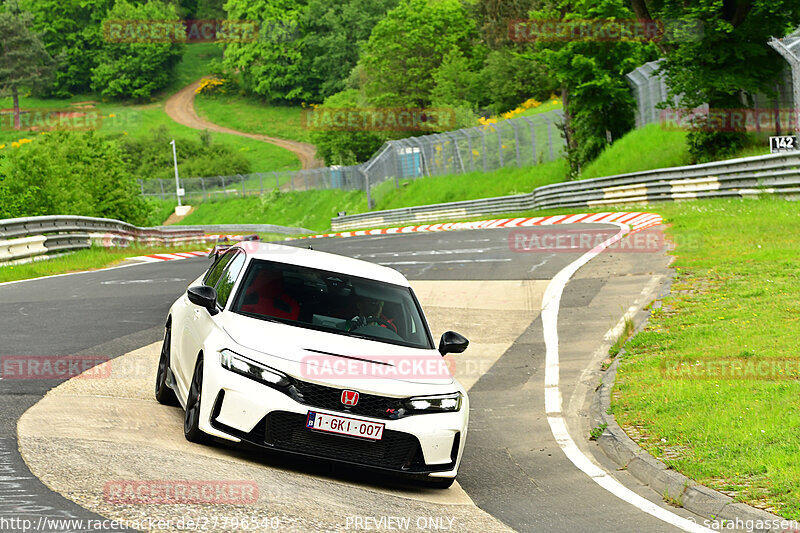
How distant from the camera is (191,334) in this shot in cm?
866

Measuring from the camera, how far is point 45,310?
50.6 ft

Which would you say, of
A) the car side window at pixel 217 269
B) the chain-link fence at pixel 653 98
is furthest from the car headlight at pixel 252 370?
the chain-link fence at pixel 653 98

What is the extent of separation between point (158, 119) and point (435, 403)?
143 metres

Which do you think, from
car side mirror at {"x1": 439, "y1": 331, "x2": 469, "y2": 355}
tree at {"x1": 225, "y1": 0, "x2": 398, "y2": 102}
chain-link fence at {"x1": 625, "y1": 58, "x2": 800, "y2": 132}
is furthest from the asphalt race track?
tree at {"x1": 225, "y1": 0, "x2": 398, "y2": 102}

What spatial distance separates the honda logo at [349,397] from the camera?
290 inches

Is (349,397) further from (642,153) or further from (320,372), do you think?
(642,153)

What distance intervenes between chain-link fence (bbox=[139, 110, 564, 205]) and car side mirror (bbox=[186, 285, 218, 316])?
137 feet

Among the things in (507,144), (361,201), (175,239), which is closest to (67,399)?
(175,239)

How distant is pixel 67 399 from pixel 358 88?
120 m

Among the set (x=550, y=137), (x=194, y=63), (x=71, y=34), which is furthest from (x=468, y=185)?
(x=71, y=34)

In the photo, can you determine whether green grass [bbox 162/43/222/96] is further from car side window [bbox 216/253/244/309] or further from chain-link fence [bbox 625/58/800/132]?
car side window [bbox 216/253/244/309]

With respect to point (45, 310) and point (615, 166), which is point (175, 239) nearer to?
point (615, 166)

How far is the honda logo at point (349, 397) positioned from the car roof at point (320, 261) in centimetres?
178

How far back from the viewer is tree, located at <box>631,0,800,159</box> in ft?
108
